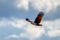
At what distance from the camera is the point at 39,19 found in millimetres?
137625

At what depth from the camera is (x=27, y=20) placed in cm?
13988

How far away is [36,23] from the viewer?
462 feet

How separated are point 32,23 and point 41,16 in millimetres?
10063

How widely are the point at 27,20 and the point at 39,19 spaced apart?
5.46 m

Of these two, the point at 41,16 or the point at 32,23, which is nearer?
the point at 41,16

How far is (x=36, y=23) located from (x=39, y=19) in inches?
151

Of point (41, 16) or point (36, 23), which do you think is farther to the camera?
point (36, 23)

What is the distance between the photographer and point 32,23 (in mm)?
140875

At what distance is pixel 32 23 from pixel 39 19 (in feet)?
Result: 15.2

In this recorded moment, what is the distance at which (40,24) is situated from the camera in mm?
139625

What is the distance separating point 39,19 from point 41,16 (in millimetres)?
5902

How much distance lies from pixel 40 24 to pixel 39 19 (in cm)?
293

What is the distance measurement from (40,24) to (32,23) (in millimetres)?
3579
